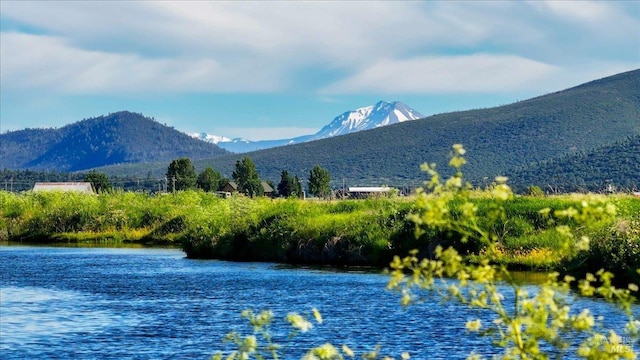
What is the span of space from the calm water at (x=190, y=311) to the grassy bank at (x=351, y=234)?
3642mm

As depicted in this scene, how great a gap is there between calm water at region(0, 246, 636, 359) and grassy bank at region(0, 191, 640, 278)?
11.9 feet

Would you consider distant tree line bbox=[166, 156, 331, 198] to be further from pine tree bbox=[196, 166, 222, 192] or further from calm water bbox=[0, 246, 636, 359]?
calm water bbox=[0, 246, 636, 359]

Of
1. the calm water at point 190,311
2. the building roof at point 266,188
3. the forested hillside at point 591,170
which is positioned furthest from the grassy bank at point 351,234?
the building roof at point 266,188

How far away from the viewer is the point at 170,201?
3285 inches

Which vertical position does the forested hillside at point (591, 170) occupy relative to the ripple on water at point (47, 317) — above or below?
above

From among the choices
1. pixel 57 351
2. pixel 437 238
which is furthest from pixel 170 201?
pixel 57 351

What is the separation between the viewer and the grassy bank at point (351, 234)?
3431 cm

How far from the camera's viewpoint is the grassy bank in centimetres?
3431

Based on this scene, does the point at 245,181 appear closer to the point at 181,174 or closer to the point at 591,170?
the point at 181,174

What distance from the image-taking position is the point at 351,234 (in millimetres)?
47188

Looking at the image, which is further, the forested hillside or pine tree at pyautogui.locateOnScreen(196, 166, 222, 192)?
pine tree at pyautogui.locateOnScreen(196, 166, 222, 192)

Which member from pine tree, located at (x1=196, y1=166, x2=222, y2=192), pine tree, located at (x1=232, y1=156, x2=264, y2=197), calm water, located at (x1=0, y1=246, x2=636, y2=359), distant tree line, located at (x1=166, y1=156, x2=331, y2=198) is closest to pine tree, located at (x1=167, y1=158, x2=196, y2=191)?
distant tree line, located at (x1=166, y1=156, x2=331, y2=198)

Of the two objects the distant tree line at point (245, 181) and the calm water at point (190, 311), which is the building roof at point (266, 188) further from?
the calm water at point (190, 311)

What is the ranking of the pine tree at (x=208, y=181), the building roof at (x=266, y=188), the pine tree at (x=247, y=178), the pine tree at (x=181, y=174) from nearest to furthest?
the pine tree at (x=247, y=178)
the pine tree at (x=181, y=174)
the pine tree at (x=208, y=181)
the building roof at (x=266, y=188)
